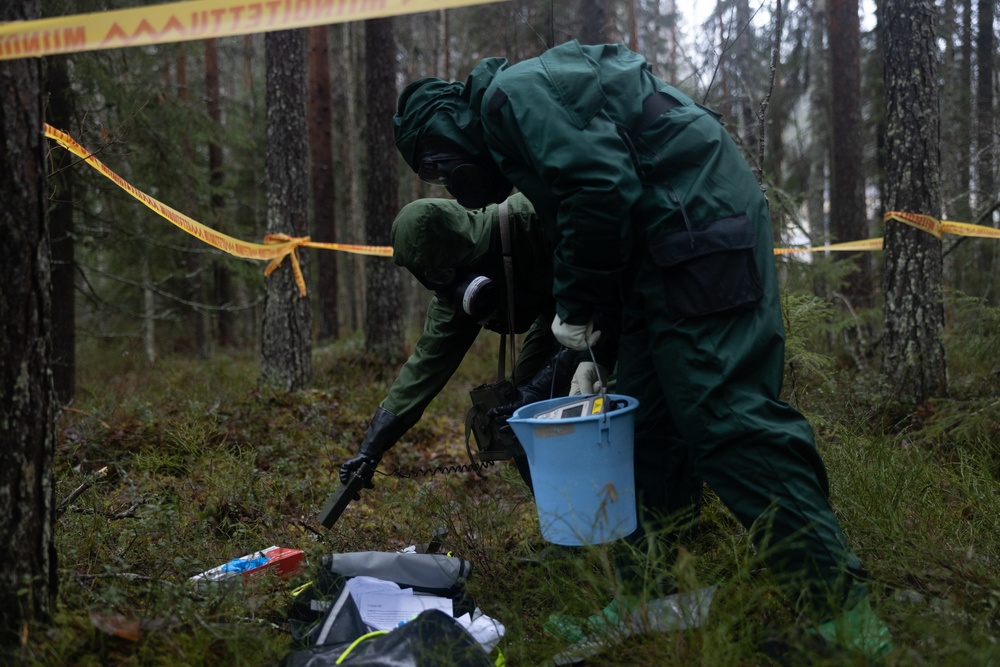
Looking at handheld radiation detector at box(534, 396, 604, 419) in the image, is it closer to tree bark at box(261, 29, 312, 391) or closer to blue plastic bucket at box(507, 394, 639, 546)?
blue plastic bucket at box(507, 394, 639, 546)

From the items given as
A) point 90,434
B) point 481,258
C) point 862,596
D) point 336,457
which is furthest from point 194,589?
point 90,434

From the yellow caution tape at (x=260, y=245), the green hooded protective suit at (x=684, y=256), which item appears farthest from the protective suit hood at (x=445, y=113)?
the yellow caution tape at (x=260, y=245)

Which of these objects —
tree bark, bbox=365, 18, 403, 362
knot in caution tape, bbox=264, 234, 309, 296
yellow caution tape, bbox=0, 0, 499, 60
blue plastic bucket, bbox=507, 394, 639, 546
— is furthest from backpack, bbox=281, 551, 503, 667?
tree bark, bbox=365, 18, 403, 362

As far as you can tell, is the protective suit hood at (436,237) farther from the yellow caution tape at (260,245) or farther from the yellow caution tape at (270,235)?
the yellow caution tape at (260,245)

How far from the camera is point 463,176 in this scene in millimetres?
2898

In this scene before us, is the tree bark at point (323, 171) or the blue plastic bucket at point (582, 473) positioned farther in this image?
the tree bark at point (323, 171)

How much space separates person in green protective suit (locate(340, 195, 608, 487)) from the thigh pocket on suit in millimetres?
919

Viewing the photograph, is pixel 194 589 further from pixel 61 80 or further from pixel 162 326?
pixel 162 326

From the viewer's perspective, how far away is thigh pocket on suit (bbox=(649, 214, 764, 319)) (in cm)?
231

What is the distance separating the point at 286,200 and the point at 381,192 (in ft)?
6.87

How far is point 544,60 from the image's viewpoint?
2479 mm

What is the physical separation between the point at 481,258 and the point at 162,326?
1408 cm

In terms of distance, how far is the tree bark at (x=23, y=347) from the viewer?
6.66 feet

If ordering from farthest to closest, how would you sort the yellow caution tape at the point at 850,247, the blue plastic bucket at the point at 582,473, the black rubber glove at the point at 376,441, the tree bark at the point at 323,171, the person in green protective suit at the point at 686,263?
the tree bark at the point at 323,171, the yellow caution tape at the point at 850,247, the black rubber glove at the point at 376,441, the blue plastic bucket at the point at 582,473, the person in green protective suit at the point at 686,263
